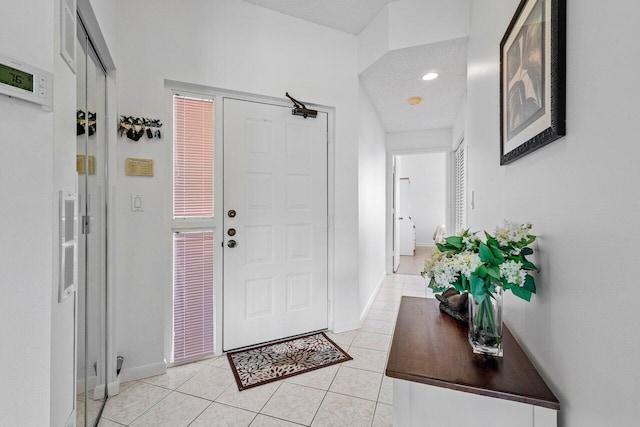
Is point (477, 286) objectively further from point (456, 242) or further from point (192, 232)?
point (192, 232)

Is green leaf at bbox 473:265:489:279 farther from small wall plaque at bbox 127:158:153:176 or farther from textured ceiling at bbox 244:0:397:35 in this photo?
textured ceiling at bbox 244:0:397:35

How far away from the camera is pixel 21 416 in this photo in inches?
28.8

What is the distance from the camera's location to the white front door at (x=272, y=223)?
2346 mm

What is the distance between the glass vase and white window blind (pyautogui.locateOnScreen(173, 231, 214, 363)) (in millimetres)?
1909

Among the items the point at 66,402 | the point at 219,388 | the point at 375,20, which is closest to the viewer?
the point at 66,402

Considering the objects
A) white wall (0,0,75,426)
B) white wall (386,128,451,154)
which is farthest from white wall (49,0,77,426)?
white wall (386,128,451,154)

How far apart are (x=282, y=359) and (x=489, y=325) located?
1707 millimetres

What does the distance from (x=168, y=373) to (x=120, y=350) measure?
0.36 metres

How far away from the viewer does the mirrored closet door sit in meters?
1.38

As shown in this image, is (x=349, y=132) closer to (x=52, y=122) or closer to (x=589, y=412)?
(x=52, y=122)

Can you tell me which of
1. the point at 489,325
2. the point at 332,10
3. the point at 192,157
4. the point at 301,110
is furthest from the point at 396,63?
the point at 489,325

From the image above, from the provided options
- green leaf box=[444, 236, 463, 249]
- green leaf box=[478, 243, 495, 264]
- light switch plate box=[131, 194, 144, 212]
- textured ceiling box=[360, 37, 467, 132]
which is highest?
textured ceiling box=[360, 37, 467, 132]

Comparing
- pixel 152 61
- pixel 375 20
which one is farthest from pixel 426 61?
pixel 152 61

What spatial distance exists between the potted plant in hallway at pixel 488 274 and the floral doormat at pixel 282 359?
1446 mm
